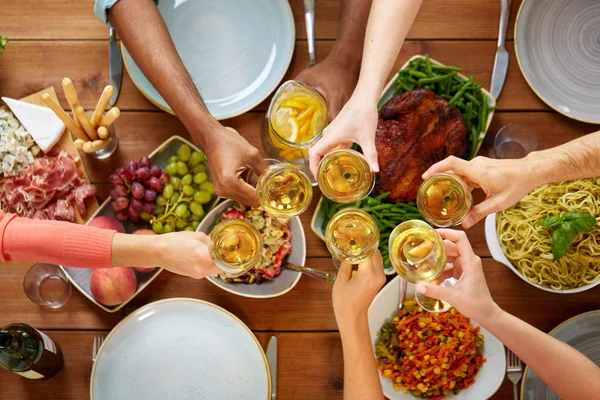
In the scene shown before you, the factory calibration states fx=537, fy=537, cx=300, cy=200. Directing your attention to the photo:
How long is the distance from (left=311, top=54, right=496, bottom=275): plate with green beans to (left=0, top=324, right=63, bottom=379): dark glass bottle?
95cm

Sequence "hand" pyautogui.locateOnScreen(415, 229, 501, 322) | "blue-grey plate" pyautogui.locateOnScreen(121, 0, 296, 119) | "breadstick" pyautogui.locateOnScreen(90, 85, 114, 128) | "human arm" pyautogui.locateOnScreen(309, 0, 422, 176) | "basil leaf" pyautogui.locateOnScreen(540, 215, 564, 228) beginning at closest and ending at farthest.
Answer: "hand" pyautogui.locateOnScreen(415, 229, 501, 322) → "human arm" pyautogui.locateOnScreen(309, 0, 422, 176) → "breadstick" pyautogui.locateOnScreen(90, 85, 114, 128) → "basil leaf" pyautogui.locateOnScreen(540, 215, 564, 228) → "blue-grey plate" pyautogui.locateOnScreen(121, 0, 296, 119)

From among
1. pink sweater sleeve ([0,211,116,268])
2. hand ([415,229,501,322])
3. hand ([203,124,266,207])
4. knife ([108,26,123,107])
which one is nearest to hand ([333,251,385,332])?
hand ([415,229,501,322])

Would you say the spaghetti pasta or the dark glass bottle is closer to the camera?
the dark glass bottle

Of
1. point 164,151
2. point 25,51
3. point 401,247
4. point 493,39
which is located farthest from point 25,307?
point 493,39

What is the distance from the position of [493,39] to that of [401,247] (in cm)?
97

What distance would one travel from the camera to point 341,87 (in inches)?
70.4

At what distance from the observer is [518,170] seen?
1.48 meters

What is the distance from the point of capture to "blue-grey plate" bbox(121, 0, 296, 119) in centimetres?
191

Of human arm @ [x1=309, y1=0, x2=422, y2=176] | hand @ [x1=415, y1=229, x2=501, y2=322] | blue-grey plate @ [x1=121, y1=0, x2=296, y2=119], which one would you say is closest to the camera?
hand @ [x1=415, y1=229, x2=501, y2=322]

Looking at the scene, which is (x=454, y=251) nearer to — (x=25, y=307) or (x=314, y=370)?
(x=314, y=370)

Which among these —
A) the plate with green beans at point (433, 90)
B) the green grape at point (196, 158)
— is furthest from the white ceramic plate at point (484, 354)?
the green grape at point (196, 158)

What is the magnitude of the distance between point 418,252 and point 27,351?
4.07 feet

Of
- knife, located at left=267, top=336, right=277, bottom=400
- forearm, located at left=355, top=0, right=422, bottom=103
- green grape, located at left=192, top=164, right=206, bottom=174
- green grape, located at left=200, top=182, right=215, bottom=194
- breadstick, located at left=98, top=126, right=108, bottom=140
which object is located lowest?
knife, located at left=267, top=336, right=277, bottom=400

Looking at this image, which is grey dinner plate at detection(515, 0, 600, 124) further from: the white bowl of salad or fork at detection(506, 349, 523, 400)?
the white bowl of salad
